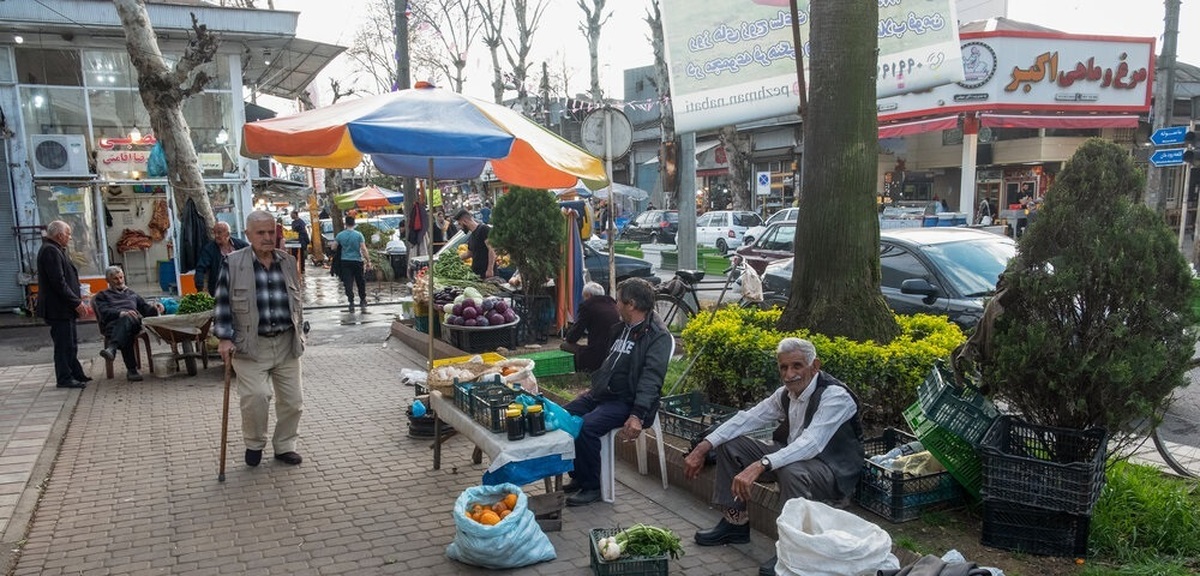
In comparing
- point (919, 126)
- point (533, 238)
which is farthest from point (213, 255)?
point (919, 126)

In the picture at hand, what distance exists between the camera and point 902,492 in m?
4.10

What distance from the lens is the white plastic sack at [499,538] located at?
3.90 meters

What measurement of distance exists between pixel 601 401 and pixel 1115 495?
9.57ft

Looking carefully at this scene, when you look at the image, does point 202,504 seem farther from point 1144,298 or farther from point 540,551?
point 1144,298

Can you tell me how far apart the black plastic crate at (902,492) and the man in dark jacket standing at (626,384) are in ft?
4.38

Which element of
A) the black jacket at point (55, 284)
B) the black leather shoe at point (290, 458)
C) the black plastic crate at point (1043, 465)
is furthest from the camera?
the black jacket at point (55, 284)

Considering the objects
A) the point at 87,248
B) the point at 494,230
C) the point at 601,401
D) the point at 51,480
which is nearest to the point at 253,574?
the point at 601,401

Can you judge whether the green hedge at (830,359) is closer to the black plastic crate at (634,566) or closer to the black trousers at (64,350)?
the black plastic crate at (634,566)

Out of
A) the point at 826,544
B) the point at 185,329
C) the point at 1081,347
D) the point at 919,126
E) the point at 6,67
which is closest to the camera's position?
the point at 826,544

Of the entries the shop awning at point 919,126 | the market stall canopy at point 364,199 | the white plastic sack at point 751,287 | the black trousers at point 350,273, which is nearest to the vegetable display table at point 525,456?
the white plastic sack at point 751,287

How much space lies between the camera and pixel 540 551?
13.4 ft

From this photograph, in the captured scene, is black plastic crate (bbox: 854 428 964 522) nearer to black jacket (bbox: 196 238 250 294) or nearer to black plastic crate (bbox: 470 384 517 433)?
black plastic crate (bbox: 470 384 517 433)

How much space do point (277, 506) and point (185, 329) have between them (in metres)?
4.38

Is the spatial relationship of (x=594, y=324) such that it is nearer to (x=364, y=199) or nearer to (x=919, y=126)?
(x=364, y=199)
